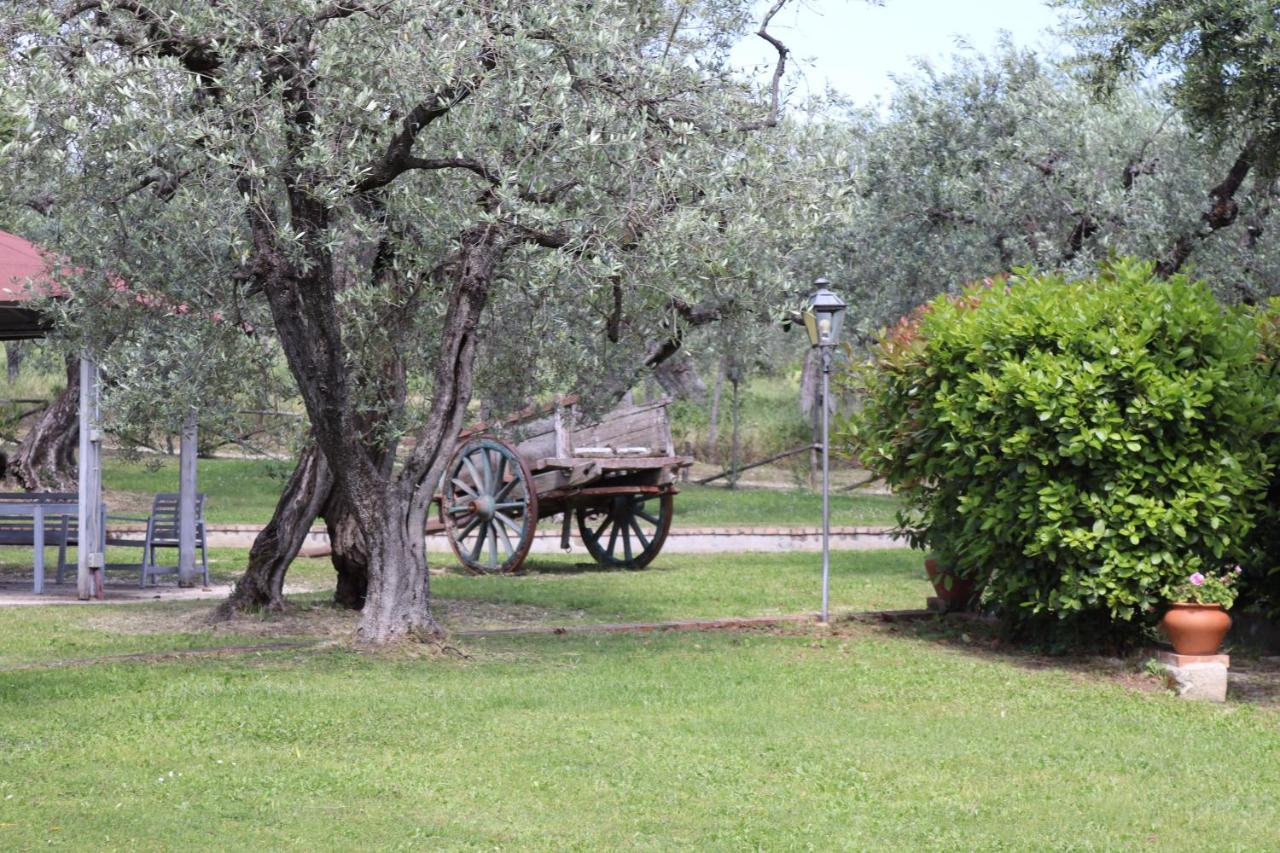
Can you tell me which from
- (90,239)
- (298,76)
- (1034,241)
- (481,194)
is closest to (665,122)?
(481,194)

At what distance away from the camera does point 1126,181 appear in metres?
15.9

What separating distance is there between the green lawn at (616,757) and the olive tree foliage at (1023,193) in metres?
7.68

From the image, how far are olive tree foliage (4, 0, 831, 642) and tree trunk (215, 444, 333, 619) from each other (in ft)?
3.06

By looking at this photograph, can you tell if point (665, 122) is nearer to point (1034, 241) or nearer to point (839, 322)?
point (839, 322)

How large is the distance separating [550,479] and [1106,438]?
695 cm

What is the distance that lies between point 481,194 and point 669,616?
4.06m

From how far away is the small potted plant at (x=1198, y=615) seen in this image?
8.60 meters

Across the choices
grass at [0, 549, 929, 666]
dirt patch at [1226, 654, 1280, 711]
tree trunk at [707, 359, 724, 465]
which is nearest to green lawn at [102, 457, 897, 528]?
tree trunk at [707, 359, 724, 465]

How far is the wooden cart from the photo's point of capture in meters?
14.7

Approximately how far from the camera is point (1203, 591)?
28.6 ft

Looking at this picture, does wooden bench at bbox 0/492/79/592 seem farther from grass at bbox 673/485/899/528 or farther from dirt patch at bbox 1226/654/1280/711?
dirt patch at bbox 1226/654/1280/711

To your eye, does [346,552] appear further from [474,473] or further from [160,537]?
[474,473]

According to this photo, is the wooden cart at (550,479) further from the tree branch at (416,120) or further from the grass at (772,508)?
the tree branch at (416,120)

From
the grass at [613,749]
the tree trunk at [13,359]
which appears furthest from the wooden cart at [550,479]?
the tree trunk at [13,359]
